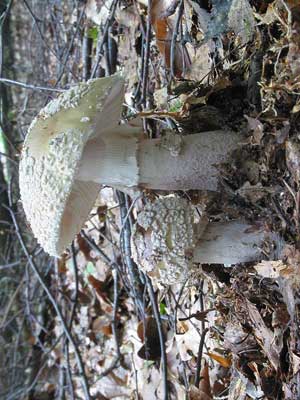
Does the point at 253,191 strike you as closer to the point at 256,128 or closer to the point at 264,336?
the point at 256,128

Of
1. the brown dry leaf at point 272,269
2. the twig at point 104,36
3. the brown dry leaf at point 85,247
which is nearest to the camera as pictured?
the brown dry leaf at point 272,269

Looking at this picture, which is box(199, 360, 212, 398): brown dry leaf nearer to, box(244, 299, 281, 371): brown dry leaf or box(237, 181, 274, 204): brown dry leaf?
box(244, 299, 281, 371): brown dry leaf

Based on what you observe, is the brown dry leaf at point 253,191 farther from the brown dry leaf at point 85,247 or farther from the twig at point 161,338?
the brown dry leaf at point 85,247

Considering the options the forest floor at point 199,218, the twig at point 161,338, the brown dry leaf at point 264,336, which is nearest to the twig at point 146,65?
the forest floor at point 199,218

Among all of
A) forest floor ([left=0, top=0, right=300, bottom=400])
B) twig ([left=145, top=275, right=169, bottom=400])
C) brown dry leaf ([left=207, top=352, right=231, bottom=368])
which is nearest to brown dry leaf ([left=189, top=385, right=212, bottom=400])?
forest floor ([left=0, top=0, right=300, bottom=400])

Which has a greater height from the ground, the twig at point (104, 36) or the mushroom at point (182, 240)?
the twig at point (104, 36)

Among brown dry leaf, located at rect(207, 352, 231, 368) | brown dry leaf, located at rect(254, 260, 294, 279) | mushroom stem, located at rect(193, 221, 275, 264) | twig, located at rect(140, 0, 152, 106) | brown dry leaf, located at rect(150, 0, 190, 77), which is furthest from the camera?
twig, located at rect(140, 0, 152, 106)

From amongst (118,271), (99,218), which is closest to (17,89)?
(99,218)

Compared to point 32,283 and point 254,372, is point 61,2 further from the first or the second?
point 254,372
